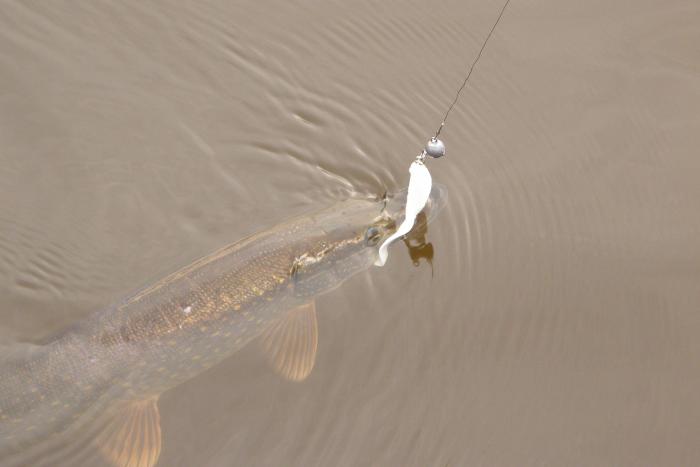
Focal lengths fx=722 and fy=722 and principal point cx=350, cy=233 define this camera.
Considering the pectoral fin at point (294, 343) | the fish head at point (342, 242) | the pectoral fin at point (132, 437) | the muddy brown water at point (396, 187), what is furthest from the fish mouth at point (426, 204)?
the pectoral fin at point (132, 437)

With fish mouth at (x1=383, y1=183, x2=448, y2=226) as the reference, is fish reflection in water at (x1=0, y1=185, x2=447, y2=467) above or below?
below

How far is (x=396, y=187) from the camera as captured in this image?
166 inches

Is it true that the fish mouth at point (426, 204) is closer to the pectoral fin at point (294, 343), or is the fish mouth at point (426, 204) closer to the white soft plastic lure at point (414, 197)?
the white soft plastic lure at point (414, 197)

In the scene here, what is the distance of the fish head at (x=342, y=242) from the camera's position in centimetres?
375

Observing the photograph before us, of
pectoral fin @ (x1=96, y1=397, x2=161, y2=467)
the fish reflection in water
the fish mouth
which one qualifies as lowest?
pectoral fin @ (x1=96, y1=397, x2=161, y2=467)

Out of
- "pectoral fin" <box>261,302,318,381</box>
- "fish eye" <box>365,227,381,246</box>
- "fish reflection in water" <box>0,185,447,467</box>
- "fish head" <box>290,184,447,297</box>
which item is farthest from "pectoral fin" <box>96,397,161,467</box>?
"fish eye" <box>365,227,381,246</box>

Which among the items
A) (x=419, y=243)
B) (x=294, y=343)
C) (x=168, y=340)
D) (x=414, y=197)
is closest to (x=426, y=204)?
(x=419, y=243)

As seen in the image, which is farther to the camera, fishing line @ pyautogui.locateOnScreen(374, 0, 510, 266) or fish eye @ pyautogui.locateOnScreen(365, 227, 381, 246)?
fish eye @ pyautogui.locateOnScreen(365, 227, 381, 246)

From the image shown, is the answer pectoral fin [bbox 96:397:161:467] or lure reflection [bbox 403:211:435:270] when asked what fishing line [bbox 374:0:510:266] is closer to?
lure reflection [bbox 403:211:435:270]

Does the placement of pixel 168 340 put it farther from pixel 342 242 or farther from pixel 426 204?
pixel 426 204

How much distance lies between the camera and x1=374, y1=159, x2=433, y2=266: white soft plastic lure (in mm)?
3680

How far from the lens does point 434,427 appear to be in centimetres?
359

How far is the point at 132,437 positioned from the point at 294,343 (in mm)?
872

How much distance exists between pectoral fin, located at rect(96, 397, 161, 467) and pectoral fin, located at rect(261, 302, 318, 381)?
0.63 meters
